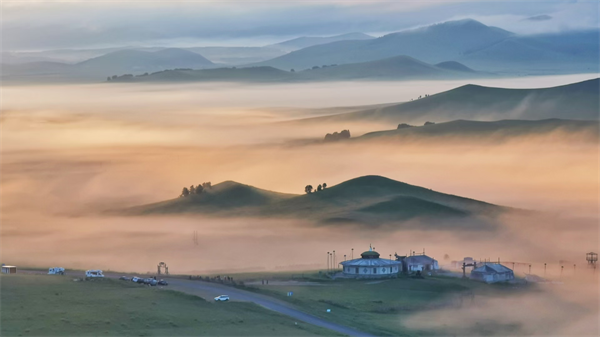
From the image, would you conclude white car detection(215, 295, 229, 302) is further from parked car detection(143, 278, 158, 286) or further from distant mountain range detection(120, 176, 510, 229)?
distant mountain range detection(120, 176, 510, 229)

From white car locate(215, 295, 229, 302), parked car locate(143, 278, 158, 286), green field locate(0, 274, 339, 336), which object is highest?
parked car locate(143, 278, 158, 286)

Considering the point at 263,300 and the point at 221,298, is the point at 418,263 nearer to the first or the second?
the point at 263,300

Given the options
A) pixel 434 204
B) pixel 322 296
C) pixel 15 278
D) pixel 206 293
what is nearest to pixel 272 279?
pixel 322 296

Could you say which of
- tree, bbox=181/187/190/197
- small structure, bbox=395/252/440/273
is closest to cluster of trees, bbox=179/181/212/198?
tree, bbox=181/187/190/197

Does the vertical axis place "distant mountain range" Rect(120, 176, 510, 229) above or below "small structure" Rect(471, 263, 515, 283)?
above

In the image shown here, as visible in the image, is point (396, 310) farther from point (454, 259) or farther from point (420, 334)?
point (454, 259)

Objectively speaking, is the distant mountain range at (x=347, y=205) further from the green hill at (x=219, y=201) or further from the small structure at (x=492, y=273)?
the small structure at (x=492, y=273)

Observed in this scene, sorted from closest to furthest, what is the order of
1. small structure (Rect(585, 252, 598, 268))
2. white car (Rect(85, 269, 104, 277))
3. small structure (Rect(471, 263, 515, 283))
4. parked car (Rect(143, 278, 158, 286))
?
parked car (Rect(143, 278, 158, 286)) → white car (Rect(85, 269, 104, 277)) → small structure (Rect(471, 263, 515, 283)) → small structure (Rect(585, 252, 598, 268))
